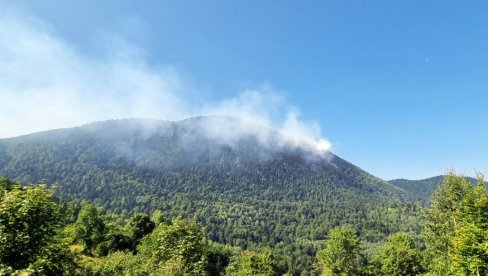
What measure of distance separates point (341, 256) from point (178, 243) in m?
46.5

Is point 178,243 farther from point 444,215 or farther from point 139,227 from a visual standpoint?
point 139,227

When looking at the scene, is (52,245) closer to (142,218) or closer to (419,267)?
(419,267)

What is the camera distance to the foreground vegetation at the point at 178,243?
17.8 m

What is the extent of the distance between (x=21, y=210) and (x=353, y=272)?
66.4 meters

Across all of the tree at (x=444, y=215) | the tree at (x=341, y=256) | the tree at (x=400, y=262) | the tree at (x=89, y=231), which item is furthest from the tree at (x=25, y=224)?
the tree at (x=89, y=231)

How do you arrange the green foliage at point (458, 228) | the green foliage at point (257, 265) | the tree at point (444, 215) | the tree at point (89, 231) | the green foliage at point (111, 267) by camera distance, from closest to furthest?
1. the green foliage at point (111, 267)
2. the green foliage at point (458, 228)
3. the tree at point (444, 215)
4. the green foliage at point (257, 265)
5. the tree at point (89, 231)

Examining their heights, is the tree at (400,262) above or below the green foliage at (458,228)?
below

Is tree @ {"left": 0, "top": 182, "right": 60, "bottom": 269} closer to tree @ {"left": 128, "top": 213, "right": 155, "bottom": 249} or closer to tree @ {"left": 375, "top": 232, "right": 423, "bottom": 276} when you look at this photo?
tree @ {"left": 375, "top": 232, "right": 423, "bottom": 276}

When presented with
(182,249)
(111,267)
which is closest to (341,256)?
(111,267)

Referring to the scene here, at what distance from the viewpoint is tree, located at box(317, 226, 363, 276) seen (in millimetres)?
69812

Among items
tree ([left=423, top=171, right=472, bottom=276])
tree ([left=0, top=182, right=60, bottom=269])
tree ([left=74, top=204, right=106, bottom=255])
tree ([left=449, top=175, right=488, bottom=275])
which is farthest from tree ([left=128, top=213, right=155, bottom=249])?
tree ([left=0, top=182, right=60, bottom=269])

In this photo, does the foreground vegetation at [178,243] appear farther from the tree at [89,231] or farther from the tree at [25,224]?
the tree at [89,231]

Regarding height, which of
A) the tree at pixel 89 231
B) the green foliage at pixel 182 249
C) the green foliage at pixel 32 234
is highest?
the green foliage at pixel 32 234

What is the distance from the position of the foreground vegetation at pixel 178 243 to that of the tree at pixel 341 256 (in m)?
0.19
